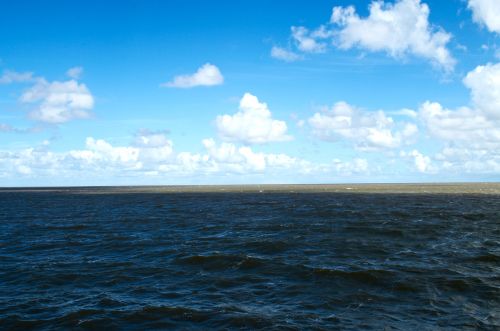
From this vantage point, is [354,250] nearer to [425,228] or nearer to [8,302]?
[425,228]

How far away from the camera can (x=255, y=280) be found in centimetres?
2719

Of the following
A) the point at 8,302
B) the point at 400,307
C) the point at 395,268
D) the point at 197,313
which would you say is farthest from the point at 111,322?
the point at 395,268

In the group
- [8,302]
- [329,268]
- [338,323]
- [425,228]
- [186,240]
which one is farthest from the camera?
[425,228]

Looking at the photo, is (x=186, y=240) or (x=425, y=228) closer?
(x=186, y=240)

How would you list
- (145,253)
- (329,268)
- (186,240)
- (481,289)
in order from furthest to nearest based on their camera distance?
(186,240) < (145,253) < (329,268) < (481,289)

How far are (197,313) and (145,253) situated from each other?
17.0 m

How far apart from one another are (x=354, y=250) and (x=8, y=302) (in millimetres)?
26388

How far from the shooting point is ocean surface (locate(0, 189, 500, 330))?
65.6 ft

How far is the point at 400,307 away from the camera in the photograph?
2150 centimetres

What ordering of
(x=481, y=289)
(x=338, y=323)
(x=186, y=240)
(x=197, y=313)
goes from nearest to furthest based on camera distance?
(x=338, y=323), (x=197, y=313), (x=481, y=289), (x=186, y=240)

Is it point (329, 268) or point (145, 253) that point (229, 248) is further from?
point (329, 268)

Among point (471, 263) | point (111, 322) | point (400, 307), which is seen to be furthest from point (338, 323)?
point (471, 263)

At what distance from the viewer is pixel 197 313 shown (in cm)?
2077

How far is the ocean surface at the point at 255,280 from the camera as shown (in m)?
20.0
